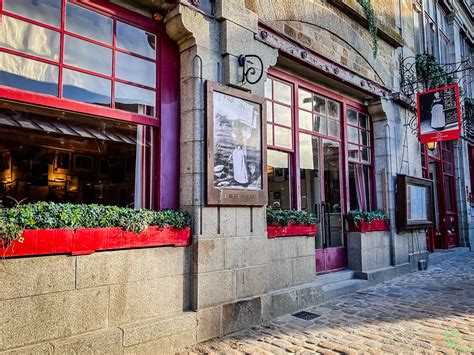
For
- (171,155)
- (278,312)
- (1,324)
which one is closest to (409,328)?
(278,312)

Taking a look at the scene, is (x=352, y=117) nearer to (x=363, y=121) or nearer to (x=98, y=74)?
(x=363, y=121)

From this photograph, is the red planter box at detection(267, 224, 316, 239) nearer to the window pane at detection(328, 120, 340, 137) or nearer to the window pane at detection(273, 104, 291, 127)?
the window pane at detection(273, 104, 291, 127)

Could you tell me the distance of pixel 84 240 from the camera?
Answer: 3.29 m

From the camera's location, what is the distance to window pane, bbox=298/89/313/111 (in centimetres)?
646

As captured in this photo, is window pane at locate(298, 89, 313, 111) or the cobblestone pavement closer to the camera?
the cobblestone pavement

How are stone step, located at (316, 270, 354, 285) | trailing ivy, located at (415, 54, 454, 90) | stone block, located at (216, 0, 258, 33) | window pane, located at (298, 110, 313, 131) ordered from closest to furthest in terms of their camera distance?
stone block, located at (216, 0, 258, 33) < stone step, located at (316, 270, 354, 285) < window pane, located at (298, 110, 313, 131) < trailing ivy, located at (415, 54, 454, 90)

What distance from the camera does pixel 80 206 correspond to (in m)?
3.44

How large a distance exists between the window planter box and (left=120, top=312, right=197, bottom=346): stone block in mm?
736

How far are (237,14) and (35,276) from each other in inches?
149

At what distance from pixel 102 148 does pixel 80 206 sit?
1.24 m

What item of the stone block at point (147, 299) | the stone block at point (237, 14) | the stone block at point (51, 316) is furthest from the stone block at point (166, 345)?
the stone block at point (237, 14)

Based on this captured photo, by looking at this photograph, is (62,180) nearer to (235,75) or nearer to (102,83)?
(102,83)

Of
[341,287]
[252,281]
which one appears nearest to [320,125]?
[341,287]

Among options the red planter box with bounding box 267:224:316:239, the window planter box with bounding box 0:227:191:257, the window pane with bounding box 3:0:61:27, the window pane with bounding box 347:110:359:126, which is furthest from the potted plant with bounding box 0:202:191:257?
the window pane with bounding box 347:110:359:126
